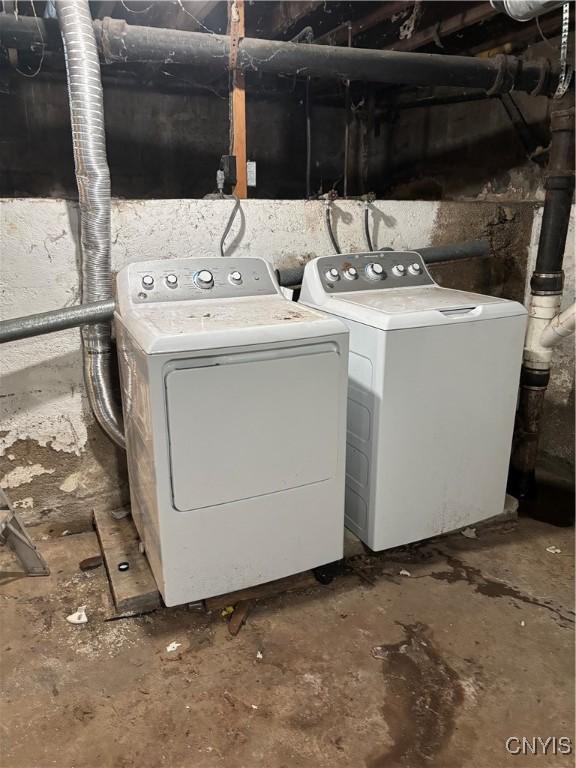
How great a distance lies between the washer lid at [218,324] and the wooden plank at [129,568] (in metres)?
0.88

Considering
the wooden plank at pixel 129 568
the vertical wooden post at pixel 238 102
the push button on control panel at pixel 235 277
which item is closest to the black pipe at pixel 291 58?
the vertical wooden post at pixel 238 102

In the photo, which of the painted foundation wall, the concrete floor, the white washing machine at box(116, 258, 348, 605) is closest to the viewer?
the concrete floor

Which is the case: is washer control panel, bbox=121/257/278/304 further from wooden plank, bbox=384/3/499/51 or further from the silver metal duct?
wooden plank, bbox=384/3/499/51

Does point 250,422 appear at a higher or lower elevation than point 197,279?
lower

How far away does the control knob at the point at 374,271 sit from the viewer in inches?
87.3

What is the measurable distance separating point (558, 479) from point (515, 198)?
1.95 m

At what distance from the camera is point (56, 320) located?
1890 millimetres

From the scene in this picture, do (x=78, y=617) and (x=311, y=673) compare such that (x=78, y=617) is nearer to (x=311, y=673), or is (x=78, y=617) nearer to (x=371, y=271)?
(x=311, y=673)

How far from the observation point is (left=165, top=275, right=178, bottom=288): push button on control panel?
1843mm

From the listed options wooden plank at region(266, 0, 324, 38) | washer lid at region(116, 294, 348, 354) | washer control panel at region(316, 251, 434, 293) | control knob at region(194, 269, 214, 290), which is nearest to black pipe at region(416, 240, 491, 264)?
washer control panel at region(316, 251, 434, 293)

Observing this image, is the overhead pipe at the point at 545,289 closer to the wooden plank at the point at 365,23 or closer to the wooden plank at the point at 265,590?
the wooden plank at the point at 365,23

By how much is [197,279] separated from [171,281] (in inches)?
3.7

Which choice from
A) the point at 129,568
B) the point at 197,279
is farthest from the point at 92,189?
the point at 129,568

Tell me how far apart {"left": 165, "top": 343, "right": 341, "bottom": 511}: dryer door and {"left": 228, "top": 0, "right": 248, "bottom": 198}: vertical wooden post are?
1.11m
